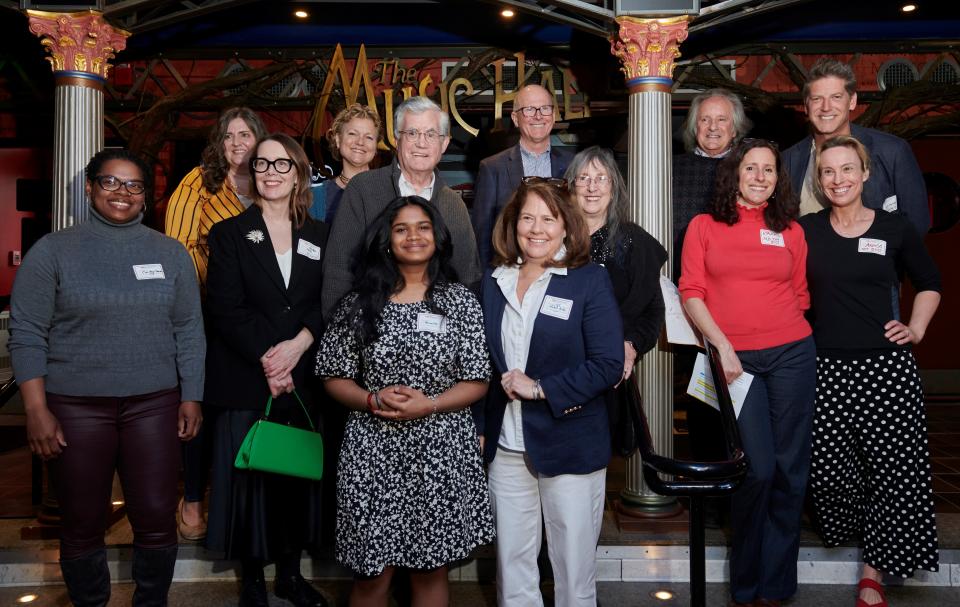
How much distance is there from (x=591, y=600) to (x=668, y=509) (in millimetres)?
1356

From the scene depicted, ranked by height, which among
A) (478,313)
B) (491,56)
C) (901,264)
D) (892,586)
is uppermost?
(491,56)

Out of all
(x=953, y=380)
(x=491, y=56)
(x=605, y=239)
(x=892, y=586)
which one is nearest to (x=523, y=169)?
(x=605, y=239)

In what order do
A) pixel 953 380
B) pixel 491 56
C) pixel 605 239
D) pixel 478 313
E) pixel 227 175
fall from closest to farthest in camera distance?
pixel 478 313 < pixel 605 239 < pixel 227 175 < pixel 491 56 < pixel 953 380

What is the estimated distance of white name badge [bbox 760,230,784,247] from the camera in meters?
2.54

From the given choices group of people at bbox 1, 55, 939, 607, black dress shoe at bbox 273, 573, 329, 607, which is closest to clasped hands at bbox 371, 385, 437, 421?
group of people at bbox 1, 55, 939, 607

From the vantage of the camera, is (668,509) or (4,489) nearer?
(668,509)

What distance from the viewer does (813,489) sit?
2.90 m

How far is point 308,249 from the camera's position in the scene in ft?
8.43

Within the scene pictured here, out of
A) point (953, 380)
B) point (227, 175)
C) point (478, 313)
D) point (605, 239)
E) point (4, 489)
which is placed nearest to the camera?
point (478, 313)

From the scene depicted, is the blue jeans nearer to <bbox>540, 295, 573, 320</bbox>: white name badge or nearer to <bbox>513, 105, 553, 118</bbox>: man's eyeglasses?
<bbox>540, 295, 573, 320</bbox>: white name badge

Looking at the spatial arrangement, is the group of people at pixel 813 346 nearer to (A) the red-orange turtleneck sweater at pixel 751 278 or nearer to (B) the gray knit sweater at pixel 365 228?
(A) the red-orange turtleneck sweater at pixel 751 278

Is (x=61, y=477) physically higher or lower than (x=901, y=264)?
lower

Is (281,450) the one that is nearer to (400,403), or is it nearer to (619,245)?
(400,403)

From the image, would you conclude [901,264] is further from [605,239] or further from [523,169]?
[523,169]
